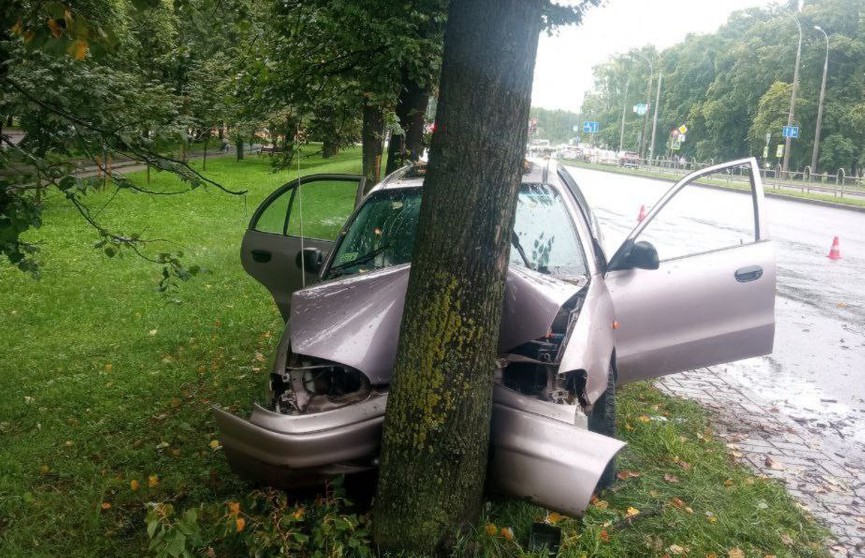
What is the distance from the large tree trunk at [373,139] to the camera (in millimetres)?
10453

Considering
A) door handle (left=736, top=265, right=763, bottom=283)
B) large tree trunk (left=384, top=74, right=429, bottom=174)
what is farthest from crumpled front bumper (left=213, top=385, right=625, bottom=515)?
large tree trunk (left=384, top=74, right=429, bottom=174)

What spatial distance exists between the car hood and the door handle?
175 centimetres

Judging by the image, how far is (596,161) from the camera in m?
76.9

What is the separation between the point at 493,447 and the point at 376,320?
2.78ft

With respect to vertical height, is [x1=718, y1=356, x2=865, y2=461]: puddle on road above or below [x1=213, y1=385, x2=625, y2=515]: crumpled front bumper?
below

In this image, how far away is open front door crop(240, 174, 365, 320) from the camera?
18.3ft

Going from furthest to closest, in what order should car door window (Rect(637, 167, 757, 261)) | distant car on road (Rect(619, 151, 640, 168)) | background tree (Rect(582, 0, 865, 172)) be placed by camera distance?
distant car on road (Rect(619, 151, 640, 168)), background tree (Rect(582, 0, 865, 172)), car door window (Rect(637, 167, 757, 261))

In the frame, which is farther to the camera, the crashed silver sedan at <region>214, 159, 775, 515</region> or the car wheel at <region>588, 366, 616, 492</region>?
the car wheel at <region>588, 366, 616, 492</region>

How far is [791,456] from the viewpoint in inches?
202

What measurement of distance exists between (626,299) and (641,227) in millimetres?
454

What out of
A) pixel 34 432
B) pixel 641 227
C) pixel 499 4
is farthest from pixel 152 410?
pixel 499 4

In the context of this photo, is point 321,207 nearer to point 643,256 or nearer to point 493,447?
point 643,256

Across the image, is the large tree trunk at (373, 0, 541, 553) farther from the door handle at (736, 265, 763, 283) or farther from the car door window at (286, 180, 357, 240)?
the car door window at (286, 180, 357, 240)

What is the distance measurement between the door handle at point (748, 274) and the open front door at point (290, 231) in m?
2.77
